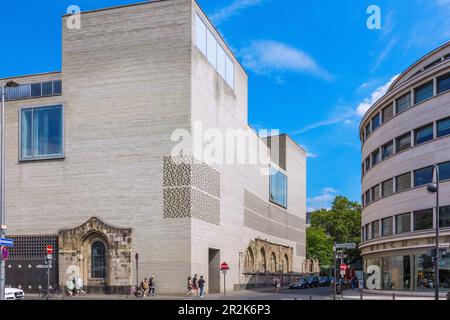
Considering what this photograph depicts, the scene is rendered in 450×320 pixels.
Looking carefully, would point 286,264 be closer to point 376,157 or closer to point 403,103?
point 376,157

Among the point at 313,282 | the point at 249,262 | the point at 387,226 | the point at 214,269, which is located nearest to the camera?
the point at 387,226

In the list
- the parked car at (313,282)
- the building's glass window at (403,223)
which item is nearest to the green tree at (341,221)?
the parked car at (313,282)

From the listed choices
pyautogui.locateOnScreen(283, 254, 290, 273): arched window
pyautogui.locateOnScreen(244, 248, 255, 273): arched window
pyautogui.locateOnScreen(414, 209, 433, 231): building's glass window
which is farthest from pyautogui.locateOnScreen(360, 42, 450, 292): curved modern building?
pyautogui.locateOnScreen(283, 254, 290, 273): arched window

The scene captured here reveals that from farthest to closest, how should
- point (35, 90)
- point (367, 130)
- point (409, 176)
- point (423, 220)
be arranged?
point (367, 130)
point (35, 90)
point (409, 176)
point (423, 220)

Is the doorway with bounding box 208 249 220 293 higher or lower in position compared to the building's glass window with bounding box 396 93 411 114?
lower

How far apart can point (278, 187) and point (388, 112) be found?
38.4 m

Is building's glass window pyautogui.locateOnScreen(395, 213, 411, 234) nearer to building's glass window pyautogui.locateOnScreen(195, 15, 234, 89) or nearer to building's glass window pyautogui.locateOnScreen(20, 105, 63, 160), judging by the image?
building's glass window pyautogui.locateOnScreen(195, 15, 234, 89)

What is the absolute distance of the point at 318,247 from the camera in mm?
123625

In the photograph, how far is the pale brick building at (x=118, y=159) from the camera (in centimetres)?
4819

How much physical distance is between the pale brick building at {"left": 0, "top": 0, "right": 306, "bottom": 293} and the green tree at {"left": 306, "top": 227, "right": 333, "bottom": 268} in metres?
70.9

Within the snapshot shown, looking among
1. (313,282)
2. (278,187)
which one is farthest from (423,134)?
(278,187)

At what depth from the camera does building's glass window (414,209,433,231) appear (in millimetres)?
44438
